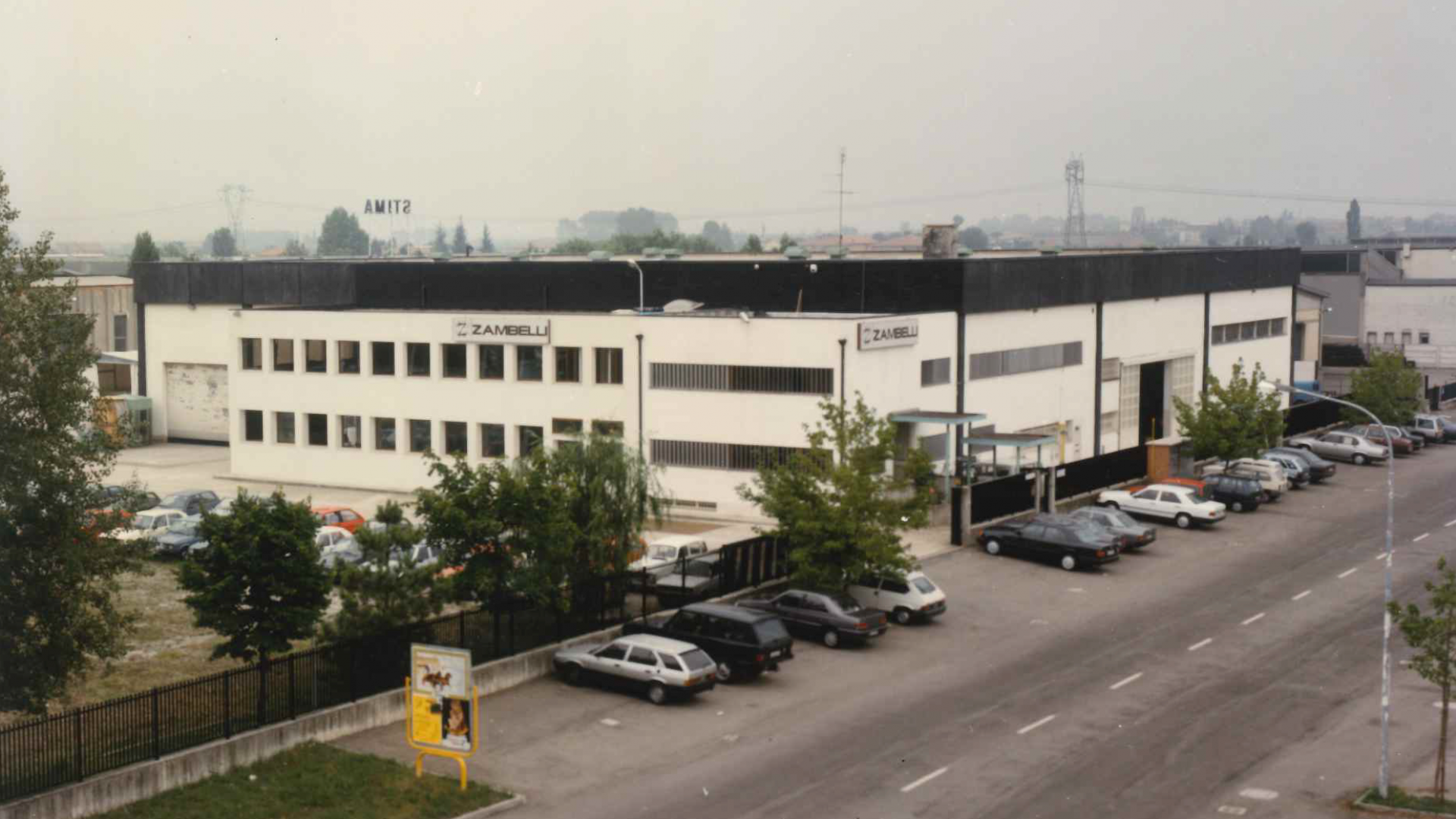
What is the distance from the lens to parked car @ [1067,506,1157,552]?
43.9 metres

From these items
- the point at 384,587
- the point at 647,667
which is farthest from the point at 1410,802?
the point at 384,587

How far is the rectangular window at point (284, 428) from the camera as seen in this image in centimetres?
5744

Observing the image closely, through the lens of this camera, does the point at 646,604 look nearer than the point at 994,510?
Yes

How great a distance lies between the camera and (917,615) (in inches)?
1399

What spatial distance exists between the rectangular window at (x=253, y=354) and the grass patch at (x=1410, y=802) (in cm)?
4416

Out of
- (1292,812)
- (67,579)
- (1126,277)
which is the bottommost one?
(1292,812)

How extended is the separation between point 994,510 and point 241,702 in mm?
26962

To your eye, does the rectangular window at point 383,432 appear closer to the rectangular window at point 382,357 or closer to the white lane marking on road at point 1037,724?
the rectangular window at point 382,357

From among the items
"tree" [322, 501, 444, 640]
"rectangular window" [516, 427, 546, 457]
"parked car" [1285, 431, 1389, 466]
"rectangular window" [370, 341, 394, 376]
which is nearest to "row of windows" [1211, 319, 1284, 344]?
"parked car" [1285, 431, 1389, 466]

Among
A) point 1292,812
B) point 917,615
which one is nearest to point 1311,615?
point 917,615

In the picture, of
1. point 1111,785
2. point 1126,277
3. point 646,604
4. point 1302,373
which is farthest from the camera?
point 1302,373

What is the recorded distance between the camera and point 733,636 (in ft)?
99.9

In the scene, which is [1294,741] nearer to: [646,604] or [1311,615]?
[1311,615]

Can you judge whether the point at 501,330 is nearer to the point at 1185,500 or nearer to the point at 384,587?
the point at 1185,500
